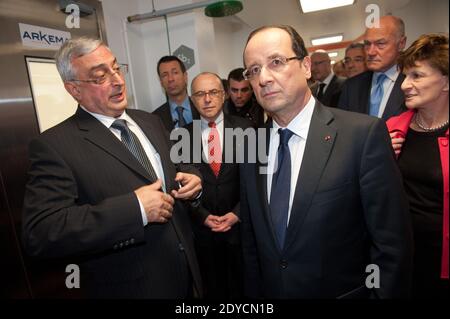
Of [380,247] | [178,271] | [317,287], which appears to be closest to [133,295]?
[178,271]

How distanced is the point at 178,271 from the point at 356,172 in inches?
32.5

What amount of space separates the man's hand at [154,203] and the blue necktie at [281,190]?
407 mm

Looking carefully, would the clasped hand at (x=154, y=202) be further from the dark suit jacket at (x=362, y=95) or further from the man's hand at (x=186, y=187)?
the dark suit jacket at (x=362, y=95)

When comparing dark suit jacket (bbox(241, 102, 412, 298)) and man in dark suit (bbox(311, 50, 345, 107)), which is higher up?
man in dark suit (bbox(311, 50, 345, 107))

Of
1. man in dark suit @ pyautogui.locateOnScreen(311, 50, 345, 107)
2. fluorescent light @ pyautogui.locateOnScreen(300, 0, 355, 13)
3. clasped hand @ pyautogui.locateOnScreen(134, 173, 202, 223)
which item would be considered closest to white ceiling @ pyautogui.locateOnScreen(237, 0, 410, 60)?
fluorescent light @ pyautogui.locateOnScreen(300, 0, 355, 13)

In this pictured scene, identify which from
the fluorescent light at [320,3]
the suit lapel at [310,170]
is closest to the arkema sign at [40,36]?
the suit lapel at [310,170]

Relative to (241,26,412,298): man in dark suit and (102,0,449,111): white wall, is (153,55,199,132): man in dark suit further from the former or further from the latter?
(241,26,412,298): man in dark suit

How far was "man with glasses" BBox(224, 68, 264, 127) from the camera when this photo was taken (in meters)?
2.89

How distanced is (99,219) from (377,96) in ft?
6.25

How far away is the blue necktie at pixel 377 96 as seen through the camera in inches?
81.4

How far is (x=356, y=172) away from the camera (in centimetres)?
109

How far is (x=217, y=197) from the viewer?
213cm
